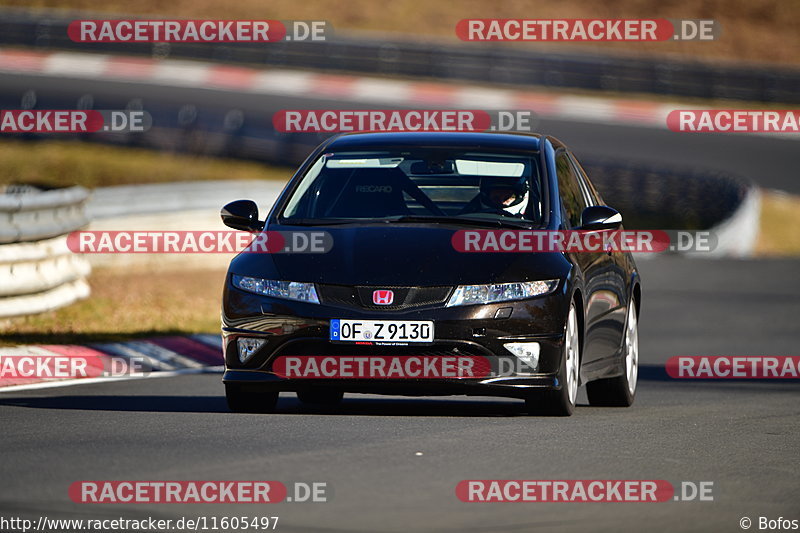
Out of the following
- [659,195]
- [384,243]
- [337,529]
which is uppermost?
[659,195]

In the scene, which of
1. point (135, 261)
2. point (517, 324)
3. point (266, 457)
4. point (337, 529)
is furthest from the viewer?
point (135, 261)

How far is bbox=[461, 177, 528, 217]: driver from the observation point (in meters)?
9.07

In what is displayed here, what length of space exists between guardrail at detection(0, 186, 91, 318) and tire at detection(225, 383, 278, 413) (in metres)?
3.91

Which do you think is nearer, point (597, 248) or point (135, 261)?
point (597, 248)

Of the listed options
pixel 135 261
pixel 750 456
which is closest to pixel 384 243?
pixel 750 456

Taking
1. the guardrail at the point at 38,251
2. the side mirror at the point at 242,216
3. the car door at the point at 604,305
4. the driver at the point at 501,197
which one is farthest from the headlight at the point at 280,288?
the guardrail at the point at 38,251

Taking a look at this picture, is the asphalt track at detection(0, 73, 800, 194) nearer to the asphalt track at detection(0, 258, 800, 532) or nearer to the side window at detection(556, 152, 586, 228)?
the side window at detection(556, 152, 586, 228)

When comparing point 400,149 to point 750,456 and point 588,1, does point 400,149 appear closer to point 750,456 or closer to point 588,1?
point 750,456

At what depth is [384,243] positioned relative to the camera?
8.49m

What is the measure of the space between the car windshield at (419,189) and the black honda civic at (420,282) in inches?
0.4

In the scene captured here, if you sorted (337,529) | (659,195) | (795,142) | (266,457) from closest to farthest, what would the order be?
(337,529)
(266,457)
(659,195)
(795,142)

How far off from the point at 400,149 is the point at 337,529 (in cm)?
415

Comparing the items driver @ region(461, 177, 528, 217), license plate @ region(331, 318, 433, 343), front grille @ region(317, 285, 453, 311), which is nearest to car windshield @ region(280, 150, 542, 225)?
driver @ region(461, 177, 528, 217)

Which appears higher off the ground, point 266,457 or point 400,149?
point 400,149
